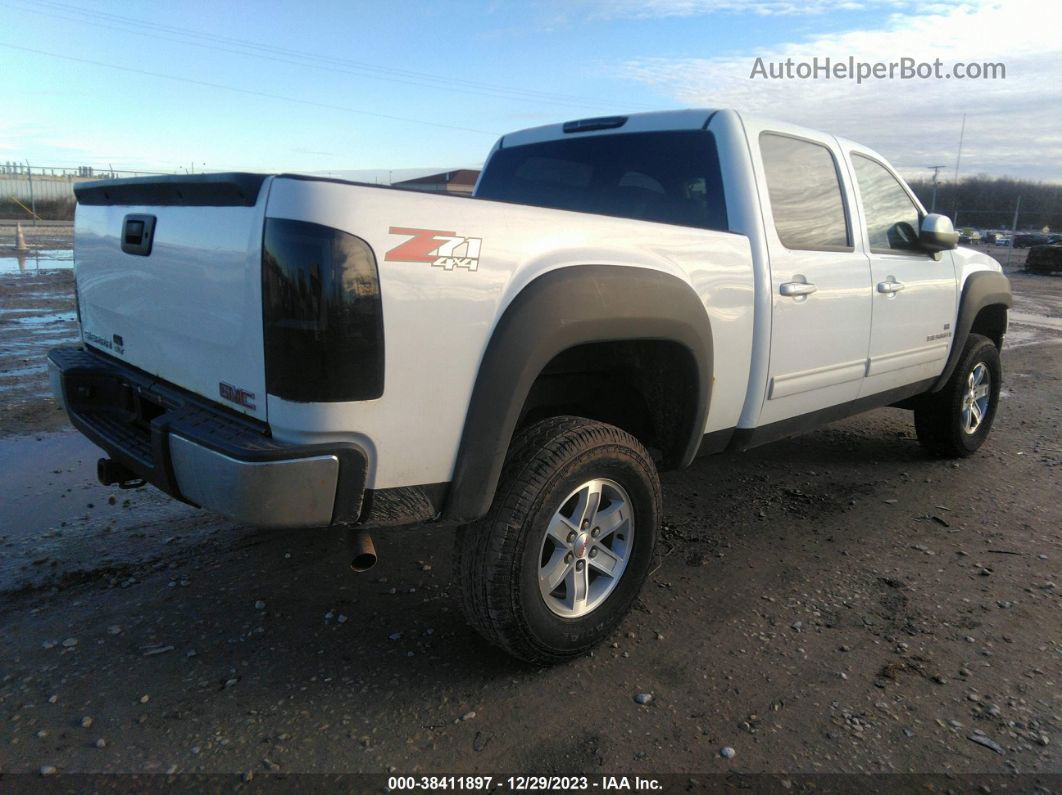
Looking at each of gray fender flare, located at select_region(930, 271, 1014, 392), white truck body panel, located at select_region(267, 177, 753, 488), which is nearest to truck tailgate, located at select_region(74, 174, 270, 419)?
white truck body panel, located at select_region(267, 177, 753, 488)

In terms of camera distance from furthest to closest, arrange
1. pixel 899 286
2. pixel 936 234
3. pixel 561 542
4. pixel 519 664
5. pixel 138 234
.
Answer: pixel 936 234
pixel 899 286
pixel 519 664
pixel 561 542
pixel 138 234

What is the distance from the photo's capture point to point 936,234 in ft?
13.8

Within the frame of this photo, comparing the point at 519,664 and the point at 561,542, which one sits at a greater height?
the point at 561,542

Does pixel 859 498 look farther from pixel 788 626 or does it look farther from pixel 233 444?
pixel 233 444

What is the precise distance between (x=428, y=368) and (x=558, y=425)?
2.16 feet

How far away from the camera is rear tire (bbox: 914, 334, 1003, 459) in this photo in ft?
16.5

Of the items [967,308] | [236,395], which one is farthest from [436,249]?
[967,308]

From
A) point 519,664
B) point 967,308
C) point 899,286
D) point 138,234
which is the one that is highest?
point 138,234

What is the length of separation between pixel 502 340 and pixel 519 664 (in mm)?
1233

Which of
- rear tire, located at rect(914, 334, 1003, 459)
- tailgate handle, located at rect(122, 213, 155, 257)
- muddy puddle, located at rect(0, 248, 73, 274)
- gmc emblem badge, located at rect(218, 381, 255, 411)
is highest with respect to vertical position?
tailgate handle, located at rect(122, 213, 155, 257)

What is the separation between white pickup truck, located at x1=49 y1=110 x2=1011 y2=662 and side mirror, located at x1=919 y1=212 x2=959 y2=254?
1.19ft

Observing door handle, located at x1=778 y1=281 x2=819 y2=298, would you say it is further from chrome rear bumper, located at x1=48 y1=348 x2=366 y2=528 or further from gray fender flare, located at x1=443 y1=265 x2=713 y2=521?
chrome rear bumper, located at x1=48 y1=348 x2=366 y2=528

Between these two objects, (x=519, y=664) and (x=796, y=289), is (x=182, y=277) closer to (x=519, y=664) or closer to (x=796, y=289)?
(x=519, y=664)

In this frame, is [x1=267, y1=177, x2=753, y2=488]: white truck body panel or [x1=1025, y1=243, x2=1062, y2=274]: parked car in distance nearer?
[x1=267, y1=177, x2=753, y2=488]: white truck body panel
